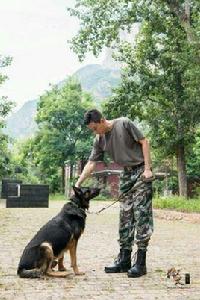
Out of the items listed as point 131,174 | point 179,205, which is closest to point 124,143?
point 131,174

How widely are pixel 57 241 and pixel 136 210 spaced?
1.14m

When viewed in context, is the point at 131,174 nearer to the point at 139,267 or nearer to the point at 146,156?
the point at 146,156

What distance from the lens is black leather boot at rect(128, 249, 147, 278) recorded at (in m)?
7.68

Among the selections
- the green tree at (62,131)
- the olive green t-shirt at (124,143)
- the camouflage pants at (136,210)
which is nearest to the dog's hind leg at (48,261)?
the camouflage pants at (136,210)

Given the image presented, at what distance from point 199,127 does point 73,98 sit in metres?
33.5

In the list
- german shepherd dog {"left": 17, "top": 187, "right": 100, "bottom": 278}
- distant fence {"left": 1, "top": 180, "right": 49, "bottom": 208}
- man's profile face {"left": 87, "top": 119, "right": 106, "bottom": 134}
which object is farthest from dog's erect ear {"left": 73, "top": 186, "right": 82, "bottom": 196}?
distant fence {"left": 1, "top": 180, "right": 49, "bottom": 208}

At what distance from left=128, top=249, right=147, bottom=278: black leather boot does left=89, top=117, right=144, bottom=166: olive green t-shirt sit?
3.72 ft

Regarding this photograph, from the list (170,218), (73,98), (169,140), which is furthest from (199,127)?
(73,98)

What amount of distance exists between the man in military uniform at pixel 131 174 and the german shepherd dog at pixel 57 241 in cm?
30

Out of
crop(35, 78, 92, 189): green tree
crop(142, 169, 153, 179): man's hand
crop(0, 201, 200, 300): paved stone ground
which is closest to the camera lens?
crop(0, 201, 200, 300): paved stone ground

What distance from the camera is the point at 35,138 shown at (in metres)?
71.0

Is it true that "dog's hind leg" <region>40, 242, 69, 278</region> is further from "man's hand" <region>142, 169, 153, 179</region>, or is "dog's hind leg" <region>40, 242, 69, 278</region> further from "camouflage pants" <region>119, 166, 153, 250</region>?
"man's hand" <region>142, 169, 153, 179</region>

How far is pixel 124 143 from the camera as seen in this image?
25.9ft

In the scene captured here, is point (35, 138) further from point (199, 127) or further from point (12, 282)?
point (12, 282)
